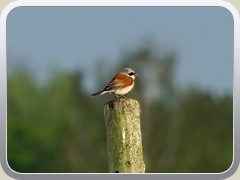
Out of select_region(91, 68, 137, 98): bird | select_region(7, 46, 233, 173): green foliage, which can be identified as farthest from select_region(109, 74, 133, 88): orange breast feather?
select_region(7, 46, 233, 173): green foliage

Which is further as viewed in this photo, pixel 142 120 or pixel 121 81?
pixel 142 120

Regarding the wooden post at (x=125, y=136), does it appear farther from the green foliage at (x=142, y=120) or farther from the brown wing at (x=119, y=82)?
the green foliage at (x=142, y=120)

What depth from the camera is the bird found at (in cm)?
1364

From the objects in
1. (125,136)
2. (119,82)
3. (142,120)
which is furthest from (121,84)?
(142,120)

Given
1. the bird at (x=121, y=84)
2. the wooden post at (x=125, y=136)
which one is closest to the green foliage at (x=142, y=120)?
the bird at (x=121, y=84)

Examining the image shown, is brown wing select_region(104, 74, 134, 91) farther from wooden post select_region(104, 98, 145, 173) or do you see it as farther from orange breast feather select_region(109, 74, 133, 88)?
wooden post select_region(104, 98, 145, 173)

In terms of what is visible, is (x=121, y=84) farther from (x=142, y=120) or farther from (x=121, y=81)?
(x=142, y=120)

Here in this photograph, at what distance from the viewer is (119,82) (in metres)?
13.9

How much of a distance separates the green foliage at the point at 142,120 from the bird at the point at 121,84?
65.0 feet

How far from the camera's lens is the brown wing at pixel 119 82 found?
13.8 m

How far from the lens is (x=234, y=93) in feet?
46.0

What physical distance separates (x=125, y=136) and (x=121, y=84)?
2.34 m

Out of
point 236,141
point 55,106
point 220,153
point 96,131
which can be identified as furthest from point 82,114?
point 236,141

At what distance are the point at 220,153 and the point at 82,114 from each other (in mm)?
7708
